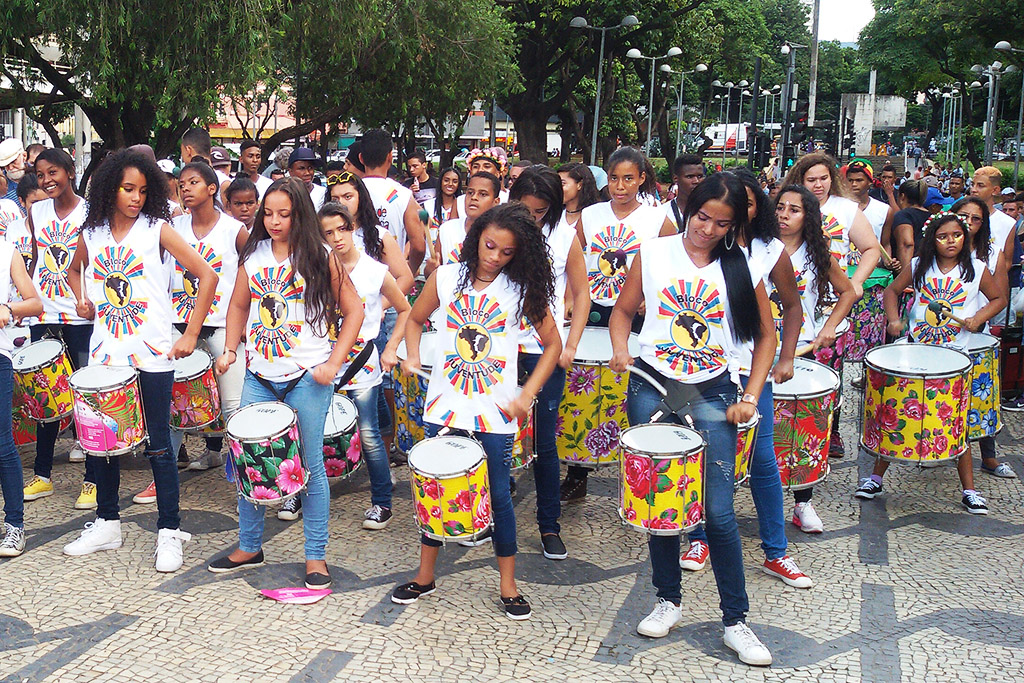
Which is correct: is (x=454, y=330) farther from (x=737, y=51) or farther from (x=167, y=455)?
(x=737, y=51)

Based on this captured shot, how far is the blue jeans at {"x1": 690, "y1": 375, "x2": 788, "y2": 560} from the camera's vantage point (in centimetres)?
482

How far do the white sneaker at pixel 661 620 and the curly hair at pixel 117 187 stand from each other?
112 inches

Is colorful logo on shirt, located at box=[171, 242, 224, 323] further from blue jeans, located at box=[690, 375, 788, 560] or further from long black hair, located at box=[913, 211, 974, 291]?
long black hair, located at box=[913, 211, 974, 291]

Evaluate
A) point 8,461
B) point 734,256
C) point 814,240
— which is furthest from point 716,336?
point 8,461

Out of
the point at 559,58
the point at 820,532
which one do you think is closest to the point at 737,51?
the point at 559,58

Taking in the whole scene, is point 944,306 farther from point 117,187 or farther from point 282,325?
point 117,187

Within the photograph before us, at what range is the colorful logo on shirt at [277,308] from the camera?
4816 millimetres

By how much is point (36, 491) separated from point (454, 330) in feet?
9.55

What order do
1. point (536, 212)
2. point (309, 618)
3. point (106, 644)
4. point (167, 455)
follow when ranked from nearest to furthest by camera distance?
1. point (106, 644)
2. point (309, 618)
3. point (167, 455)
4. point (536, 212)

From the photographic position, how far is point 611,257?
6102mm

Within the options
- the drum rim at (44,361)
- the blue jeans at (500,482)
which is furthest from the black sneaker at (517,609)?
the drum rim at (44,361)

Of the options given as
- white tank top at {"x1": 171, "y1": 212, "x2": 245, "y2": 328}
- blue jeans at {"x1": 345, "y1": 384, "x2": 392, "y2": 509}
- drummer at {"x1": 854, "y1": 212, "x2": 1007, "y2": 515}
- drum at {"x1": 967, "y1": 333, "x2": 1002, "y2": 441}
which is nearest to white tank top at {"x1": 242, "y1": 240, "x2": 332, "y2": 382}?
Result: blue jeans at {"x1": 345, "y1": 384, "x2": 392, "y2": 509}

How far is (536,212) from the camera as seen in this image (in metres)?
5.67

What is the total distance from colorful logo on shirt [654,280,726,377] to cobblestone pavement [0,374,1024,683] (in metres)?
1.13
